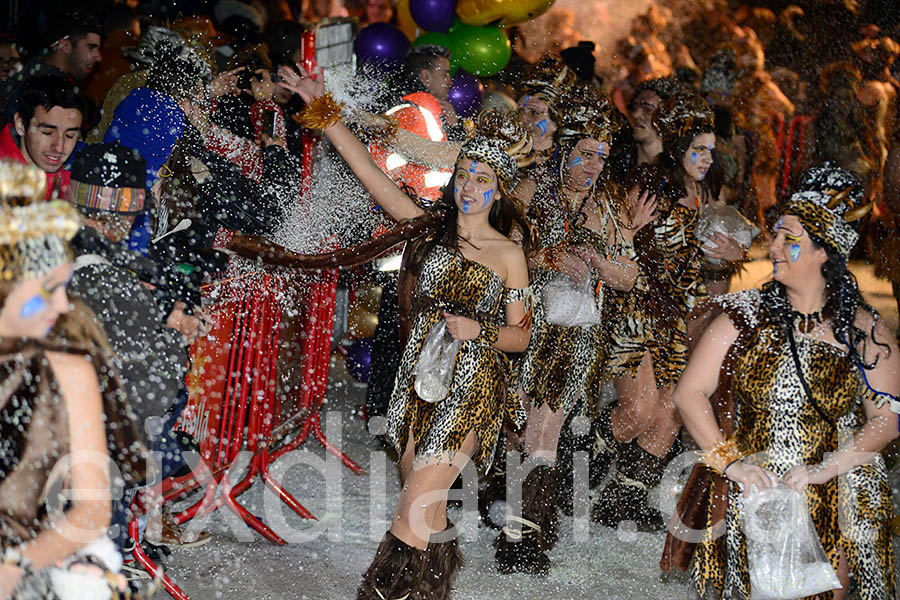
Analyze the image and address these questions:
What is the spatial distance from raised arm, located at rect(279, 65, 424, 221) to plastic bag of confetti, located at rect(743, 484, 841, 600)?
1.81 metres

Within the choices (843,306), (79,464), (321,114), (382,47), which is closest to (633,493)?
(843,306)

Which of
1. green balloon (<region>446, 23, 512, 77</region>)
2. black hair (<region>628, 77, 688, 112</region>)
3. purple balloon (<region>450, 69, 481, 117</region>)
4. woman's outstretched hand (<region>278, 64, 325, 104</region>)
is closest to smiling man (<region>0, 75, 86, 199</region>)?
woman's outstretched hand (<region>278, 64, 325, 104</region>)

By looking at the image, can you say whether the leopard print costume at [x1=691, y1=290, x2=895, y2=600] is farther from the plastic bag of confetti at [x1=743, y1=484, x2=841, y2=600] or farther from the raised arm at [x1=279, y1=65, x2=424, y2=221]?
the raised arm at [x1=279, y1=65, x2=424, y2=221]

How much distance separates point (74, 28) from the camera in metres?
6.25

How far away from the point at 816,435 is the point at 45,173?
8.68 feet

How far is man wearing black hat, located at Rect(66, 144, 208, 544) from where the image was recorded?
125 inches

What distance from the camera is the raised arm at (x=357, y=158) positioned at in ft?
13.8

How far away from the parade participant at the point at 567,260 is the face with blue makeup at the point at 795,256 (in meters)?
1.80

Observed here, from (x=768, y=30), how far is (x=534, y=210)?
485 inches

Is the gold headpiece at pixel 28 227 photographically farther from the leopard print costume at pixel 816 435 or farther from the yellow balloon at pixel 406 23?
the yellow balloon at pixel 406 23

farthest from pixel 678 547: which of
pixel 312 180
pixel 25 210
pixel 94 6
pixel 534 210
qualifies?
pixel 94 6

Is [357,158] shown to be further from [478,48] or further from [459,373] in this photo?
[478,48]

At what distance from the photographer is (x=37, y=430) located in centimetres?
216

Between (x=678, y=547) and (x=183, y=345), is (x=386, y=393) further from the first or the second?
(x=678, y=547)
